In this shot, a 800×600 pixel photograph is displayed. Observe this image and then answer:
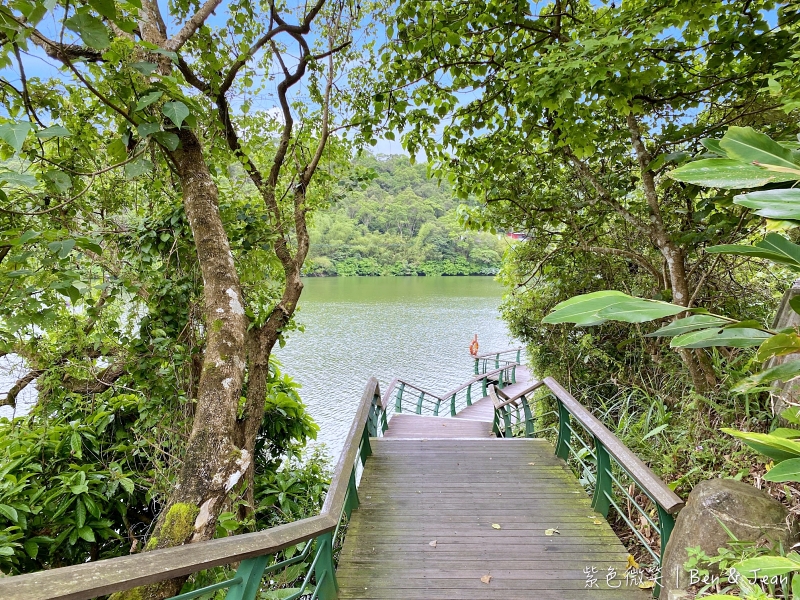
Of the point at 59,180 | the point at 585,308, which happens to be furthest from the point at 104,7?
the point at 585,308

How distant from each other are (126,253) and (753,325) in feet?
12.9

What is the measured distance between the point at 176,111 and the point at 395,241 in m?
55.9

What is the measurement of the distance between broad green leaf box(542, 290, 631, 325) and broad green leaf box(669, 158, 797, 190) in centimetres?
22

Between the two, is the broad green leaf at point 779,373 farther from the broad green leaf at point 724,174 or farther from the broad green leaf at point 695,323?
the broad green leaf at point 724,174

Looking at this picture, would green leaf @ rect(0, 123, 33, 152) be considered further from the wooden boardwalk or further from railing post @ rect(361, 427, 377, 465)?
railing post @ rect(361, 427, 377, 465)

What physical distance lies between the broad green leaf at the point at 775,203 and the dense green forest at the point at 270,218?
1.54ft

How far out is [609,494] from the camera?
2.87 meters

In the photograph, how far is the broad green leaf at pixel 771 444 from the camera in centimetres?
66

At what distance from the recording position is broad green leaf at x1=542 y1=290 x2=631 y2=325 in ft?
2.43

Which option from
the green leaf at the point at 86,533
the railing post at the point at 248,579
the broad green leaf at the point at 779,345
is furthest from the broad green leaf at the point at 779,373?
the green leaf at the point at 86,533

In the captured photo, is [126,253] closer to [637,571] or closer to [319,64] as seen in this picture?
[319,64]

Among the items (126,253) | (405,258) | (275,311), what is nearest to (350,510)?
(275,311)

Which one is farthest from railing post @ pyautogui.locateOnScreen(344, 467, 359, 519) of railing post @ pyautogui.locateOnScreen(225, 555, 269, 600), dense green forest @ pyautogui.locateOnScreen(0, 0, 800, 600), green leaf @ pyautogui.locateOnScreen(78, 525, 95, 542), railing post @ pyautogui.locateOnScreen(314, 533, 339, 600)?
green leaf @ pyautogui.locateOnScreen(78, 525, 95, 542)

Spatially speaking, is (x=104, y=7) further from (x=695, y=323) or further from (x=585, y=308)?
(x=695, y=323)
